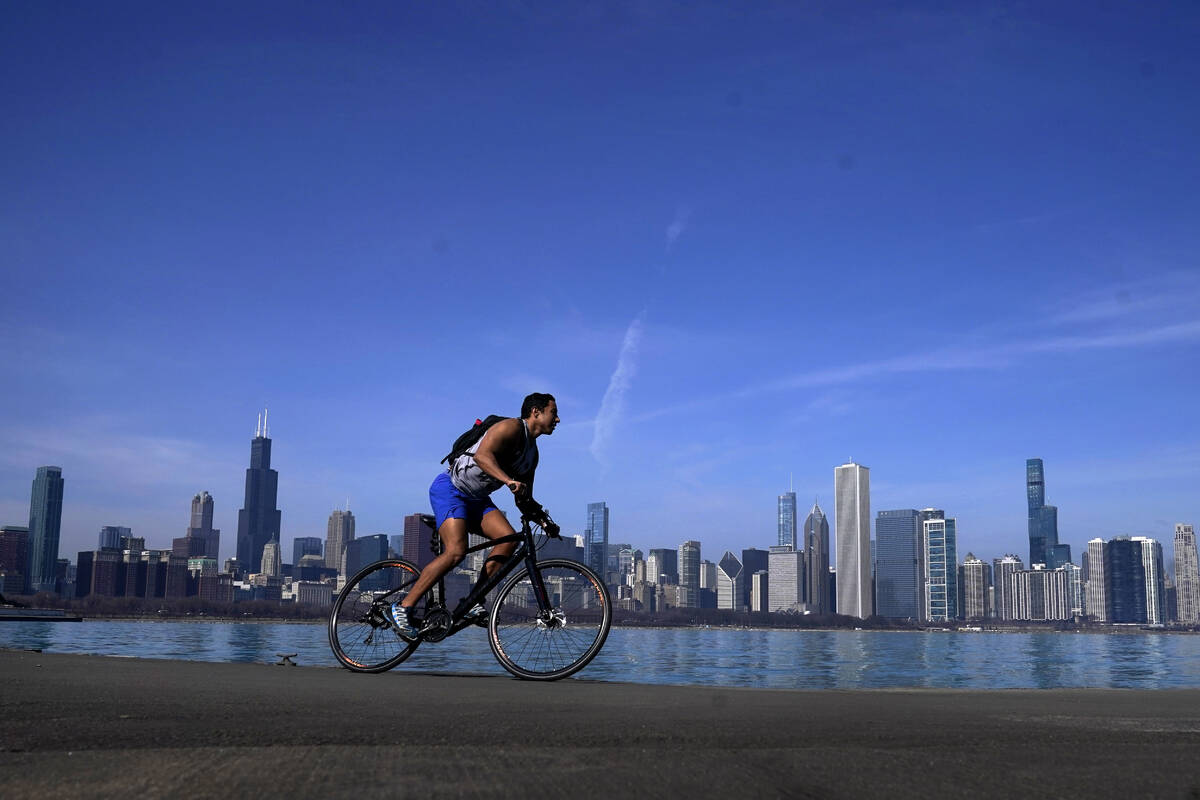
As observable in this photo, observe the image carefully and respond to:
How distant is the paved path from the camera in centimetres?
A: 252

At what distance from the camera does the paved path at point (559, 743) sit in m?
2.52

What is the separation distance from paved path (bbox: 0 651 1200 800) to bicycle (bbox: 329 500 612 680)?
1315mm

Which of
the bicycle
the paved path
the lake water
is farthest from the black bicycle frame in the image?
the paved path

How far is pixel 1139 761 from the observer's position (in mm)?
3170

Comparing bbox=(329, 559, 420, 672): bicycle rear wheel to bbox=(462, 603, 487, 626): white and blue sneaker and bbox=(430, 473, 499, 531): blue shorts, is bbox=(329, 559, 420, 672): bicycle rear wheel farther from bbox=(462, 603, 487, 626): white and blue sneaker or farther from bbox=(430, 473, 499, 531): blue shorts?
bbox=(430, 473, 499, 531): blue shorts

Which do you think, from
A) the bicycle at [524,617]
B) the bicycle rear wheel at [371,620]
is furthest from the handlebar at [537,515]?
the bicycle rear wheel at [371,620]

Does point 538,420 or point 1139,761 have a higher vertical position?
point 538,420

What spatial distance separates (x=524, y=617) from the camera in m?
7.33

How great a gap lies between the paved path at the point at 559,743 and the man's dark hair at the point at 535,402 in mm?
2309

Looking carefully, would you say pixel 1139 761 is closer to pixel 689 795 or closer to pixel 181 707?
pixel 689 795

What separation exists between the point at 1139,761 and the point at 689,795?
168 centimetres

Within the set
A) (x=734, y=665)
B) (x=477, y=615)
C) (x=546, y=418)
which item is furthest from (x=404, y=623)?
(x=734, y=665)

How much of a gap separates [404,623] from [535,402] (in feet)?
6.57

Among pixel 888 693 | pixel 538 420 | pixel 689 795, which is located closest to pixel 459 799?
pixel 689 795
